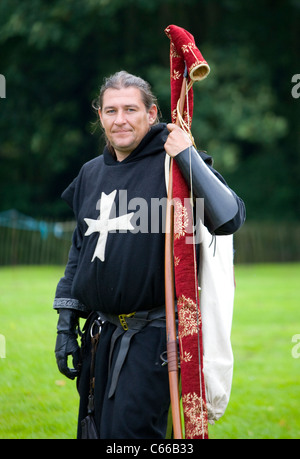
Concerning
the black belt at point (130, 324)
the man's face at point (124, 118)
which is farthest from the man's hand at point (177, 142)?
the black belt at point (130, 324)

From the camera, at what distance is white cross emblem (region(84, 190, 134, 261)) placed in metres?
3.11

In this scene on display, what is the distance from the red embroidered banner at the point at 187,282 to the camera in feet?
9.14

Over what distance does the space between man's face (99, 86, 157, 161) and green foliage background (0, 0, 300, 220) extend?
16.2 m

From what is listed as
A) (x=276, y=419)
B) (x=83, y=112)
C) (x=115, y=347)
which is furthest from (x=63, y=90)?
(x=115, y=347)

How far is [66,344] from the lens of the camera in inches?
134

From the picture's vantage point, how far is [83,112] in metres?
23.2

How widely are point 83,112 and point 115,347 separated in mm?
20675

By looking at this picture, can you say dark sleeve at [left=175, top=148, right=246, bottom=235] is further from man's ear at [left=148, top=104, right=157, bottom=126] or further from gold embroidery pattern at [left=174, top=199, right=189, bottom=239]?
man's ear at [left=148, top=104, right=157, bottom=126]

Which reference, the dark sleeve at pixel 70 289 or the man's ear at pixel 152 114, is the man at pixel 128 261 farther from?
the dark sleeve at pixel 70 289

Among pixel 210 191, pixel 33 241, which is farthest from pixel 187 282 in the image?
pixel 33 241

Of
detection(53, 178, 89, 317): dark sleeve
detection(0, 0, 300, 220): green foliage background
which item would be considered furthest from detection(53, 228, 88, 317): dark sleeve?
detection(0, 0, 300, 220): green foliage background

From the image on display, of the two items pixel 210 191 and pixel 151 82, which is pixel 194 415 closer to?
pixel 210 191

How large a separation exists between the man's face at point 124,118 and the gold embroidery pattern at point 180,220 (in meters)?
0.45

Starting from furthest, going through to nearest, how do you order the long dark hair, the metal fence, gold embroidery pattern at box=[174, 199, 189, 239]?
the metal fence
the long dark hair
gold embroidery pattern at box=[174, 199, 189, 239]
